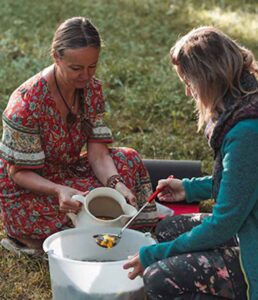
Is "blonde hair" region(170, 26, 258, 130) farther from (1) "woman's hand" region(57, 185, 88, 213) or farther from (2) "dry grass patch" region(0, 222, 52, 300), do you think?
(2) "dry grass patch" region(0, 222, 52, 300)

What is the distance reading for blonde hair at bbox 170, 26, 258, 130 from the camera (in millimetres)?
2160

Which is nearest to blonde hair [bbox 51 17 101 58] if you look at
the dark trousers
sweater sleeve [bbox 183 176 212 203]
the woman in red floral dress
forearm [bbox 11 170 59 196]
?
the woman in red floral dress

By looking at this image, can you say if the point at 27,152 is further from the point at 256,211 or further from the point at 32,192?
the point at 256,211

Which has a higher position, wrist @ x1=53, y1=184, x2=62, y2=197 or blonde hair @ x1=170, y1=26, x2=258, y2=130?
blonde hair @ x1=170, y1=26, x2=258, y2=130

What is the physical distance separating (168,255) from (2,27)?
408cm

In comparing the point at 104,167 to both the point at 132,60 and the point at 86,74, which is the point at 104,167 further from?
the point at 132,60

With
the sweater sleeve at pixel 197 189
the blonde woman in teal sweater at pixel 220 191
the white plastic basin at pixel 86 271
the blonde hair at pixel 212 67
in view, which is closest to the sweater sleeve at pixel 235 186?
the blonde woman in teal sweater at pixel 220 191

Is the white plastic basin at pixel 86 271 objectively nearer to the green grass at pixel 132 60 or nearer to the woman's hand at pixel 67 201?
the woman's hand at pixel 67 201

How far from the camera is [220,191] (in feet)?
7.02

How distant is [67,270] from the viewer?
2.34 metres

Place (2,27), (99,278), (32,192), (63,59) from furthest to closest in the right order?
(2,27) → (32,192) → (63,59) → (99,278)

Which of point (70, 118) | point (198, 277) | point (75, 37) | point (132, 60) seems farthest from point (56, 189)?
point (132, 60)

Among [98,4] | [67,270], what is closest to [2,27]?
[98,4]

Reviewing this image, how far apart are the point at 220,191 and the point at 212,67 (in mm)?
373
